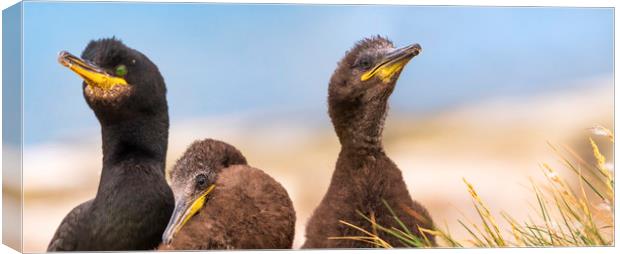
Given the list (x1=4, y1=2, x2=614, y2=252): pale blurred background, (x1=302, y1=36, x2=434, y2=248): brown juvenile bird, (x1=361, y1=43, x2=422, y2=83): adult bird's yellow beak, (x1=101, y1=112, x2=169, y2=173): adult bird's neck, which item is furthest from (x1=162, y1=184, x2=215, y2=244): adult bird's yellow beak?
(x1=361, y1=43, x2=422, y2=83): adult bird's yellow beak

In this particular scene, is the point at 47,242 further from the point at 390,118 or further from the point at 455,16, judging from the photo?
the point at 455,16

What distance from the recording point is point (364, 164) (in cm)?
678

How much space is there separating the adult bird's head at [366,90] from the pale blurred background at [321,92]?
0.15m

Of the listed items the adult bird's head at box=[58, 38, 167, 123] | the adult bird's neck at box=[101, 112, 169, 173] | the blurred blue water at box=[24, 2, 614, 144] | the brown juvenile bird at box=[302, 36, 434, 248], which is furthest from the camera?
the brown juvenile bird at box=[302, 36, 434, 248]

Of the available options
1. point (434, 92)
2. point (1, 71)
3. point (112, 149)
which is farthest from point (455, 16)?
point (1, 71)

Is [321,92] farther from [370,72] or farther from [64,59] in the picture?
[64,59]

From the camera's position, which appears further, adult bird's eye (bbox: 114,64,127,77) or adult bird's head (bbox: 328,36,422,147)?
adult bird's head (bbox: 328,36,422,147)

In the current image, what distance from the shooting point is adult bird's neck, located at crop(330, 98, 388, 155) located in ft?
22.2

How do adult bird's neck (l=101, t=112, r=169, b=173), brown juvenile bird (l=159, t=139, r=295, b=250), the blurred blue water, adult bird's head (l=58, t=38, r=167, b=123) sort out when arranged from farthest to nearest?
the blurred blue water, adult bird's neck (l=101, t=112, r=169, b=173), adult bird's head (l=58, t=38, r=167, b=123), brown juvenile bird (l=159, t=139, r=295, b=250)

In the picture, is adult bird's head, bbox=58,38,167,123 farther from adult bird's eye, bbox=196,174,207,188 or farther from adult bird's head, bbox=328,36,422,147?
adult bird's head, bbox=328,36,422,147

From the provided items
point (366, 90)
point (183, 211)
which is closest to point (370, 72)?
point (366, 90)

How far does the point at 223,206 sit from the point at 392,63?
1433mm

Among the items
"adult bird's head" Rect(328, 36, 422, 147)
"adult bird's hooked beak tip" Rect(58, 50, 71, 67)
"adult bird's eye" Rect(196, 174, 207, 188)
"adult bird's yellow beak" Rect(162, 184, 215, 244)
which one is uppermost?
"adult bird's hooked beak tip" Rect(58, 50, 71, 67)

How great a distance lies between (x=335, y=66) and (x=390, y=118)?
49cm
